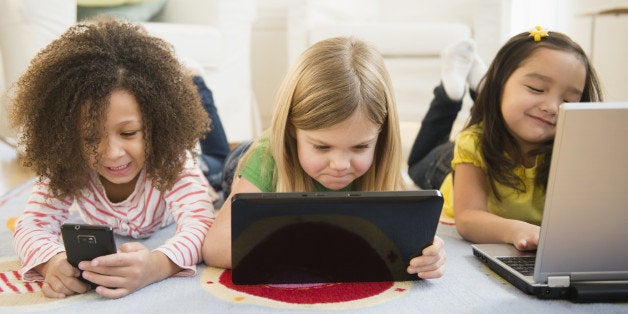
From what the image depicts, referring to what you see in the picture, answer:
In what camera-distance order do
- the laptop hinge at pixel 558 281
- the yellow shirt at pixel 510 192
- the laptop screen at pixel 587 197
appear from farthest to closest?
the yellow shirt at pixel 510 192 < the laptop hinge at pixel 558 281 < the laptop screen at pixel 587 197

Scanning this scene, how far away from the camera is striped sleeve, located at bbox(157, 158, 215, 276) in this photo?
953 mm

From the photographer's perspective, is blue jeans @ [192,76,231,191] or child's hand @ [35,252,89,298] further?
blue jeans @ [192,76,231,191]

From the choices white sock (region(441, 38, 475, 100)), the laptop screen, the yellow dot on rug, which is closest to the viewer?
the laptop screen

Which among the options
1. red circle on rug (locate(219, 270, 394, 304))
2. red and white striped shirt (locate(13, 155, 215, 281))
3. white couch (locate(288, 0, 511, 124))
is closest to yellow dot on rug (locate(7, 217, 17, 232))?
red and white striped shirt (locate(13, 155, 215, 281))

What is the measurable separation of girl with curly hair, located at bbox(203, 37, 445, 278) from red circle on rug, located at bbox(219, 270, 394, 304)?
7 cm

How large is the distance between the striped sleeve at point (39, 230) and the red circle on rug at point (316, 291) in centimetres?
28

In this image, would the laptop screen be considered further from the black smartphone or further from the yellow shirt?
the black smartphone

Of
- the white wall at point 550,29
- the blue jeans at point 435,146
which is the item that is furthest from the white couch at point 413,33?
the blue jeans at point 435,146

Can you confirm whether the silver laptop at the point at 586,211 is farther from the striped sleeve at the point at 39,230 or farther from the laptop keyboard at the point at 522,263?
the striped sleeve at the point at 39,230

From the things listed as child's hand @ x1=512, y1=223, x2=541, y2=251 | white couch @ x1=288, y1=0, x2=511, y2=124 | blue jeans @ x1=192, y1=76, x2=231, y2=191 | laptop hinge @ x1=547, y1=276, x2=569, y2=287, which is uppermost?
white couch @ x1=288, y1=0, x2=511, y2=124

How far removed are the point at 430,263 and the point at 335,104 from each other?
270 millimetres

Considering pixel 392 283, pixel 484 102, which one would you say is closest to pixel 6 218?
pixel 392 283

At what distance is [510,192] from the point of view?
3.90 feet

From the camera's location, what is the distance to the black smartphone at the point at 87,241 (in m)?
0.81
